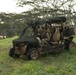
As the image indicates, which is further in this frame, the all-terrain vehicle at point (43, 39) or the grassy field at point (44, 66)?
the all-terrain vehicle at point (43, 39)

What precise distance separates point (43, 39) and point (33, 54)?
1180 millimetres

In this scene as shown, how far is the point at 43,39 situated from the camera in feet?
44.4

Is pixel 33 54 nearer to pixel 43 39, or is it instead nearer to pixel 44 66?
pixel 43 39

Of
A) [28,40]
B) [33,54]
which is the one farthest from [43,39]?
[33,54]

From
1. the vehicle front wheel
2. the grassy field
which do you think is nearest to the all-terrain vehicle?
the vehicle front wheel

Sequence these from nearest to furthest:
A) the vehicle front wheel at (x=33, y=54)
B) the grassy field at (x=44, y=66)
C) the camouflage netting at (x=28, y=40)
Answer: the grassy field at (x=44, y=66), the vehicle front wheel at (x=33, y=54), the camouflage netting at (x=28, y=40)

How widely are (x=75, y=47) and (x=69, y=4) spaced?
14.5 metres

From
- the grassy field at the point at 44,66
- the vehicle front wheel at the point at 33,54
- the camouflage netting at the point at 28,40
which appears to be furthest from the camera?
the camouflage netting at the point at 28,40

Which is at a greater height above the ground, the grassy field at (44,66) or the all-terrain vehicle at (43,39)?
the all-terrain vehicle at (43,39)

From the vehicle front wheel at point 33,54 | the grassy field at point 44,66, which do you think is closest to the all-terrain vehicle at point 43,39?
the vehicle front wheel at point 33,54

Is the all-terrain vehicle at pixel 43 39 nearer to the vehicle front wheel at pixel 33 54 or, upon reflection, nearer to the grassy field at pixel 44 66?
the vehicle front wheel at pixel 33 54

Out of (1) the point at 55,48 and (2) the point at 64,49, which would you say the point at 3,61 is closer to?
(1) the point at 55,48

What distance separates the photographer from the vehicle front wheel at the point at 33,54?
12613 millimetres

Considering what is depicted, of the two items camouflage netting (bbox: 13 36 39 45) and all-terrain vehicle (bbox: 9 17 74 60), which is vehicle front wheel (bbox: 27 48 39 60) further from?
camouflage netting (bbox: 13 36 39 45)
